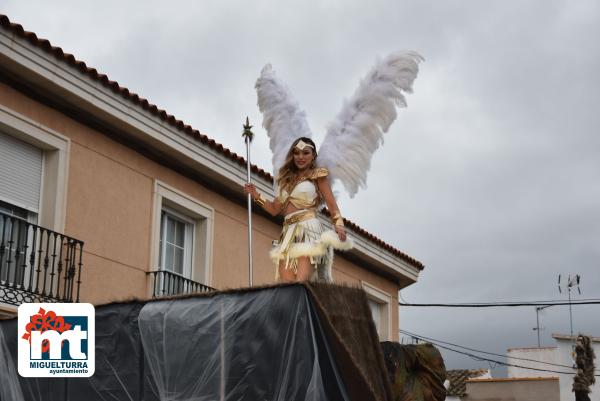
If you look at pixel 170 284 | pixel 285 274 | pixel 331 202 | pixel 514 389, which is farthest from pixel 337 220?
pixel 514 389

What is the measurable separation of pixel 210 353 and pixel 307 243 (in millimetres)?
1504

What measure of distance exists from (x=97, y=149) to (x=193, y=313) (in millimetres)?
5012

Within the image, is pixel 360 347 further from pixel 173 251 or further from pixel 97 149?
pixel 173 251

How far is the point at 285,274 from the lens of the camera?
28.0ft

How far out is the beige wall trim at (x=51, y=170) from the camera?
437 inches

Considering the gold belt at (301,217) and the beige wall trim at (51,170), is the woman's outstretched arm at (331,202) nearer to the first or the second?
the gold belt at (301,217)

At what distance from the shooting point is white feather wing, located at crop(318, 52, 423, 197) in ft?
28.7

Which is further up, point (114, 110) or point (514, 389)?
point (114, 110)

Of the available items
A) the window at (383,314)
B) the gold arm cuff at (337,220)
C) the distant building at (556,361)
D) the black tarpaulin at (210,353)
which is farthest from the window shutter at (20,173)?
the distant building at (556,361)

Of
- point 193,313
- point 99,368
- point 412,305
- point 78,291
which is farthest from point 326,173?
point 412,305

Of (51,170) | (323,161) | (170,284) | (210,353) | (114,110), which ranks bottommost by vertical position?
(210,353)

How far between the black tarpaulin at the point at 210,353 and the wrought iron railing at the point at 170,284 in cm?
446

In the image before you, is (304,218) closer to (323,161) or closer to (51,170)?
(323,161)

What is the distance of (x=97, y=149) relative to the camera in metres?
12.0
